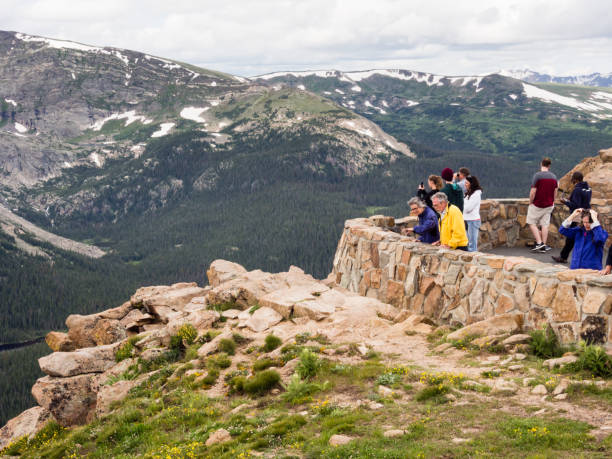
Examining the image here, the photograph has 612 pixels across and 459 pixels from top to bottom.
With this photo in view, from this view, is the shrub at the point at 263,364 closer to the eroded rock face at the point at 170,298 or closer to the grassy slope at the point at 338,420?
the grassy slope at the point at 338,420

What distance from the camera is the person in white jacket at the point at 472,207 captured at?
60.6 feet

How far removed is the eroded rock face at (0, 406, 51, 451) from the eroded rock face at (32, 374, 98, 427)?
1.09ft

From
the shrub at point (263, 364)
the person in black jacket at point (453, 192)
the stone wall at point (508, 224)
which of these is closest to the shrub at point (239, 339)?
the shrub at point (263, 364)

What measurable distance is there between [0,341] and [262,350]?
204 m

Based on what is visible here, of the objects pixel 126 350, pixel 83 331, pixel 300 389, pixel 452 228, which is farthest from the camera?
pixel 83 331

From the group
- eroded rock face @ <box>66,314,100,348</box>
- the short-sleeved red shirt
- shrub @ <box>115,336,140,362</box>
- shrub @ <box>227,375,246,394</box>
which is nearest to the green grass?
shrub @ <box>227,375,246,394</box>

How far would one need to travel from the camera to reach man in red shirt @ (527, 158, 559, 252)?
19734 millimetres

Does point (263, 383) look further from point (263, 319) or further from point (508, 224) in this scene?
point (508, 224)

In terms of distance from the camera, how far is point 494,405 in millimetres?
9047

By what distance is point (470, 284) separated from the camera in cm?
1386

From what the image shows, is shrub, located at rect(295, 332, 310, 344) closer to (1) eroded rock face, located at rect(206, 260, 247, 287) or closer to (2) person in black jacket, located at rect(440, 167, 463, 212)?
(2) person in black jacket, located at rect(440, 167, 463, 212)

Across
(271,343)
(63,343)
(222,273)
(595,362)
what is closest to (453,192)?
(271,343)

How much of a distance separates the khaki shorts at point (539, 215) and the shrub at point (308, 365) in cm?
1334

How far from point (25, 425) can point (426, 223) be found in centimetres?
1606
